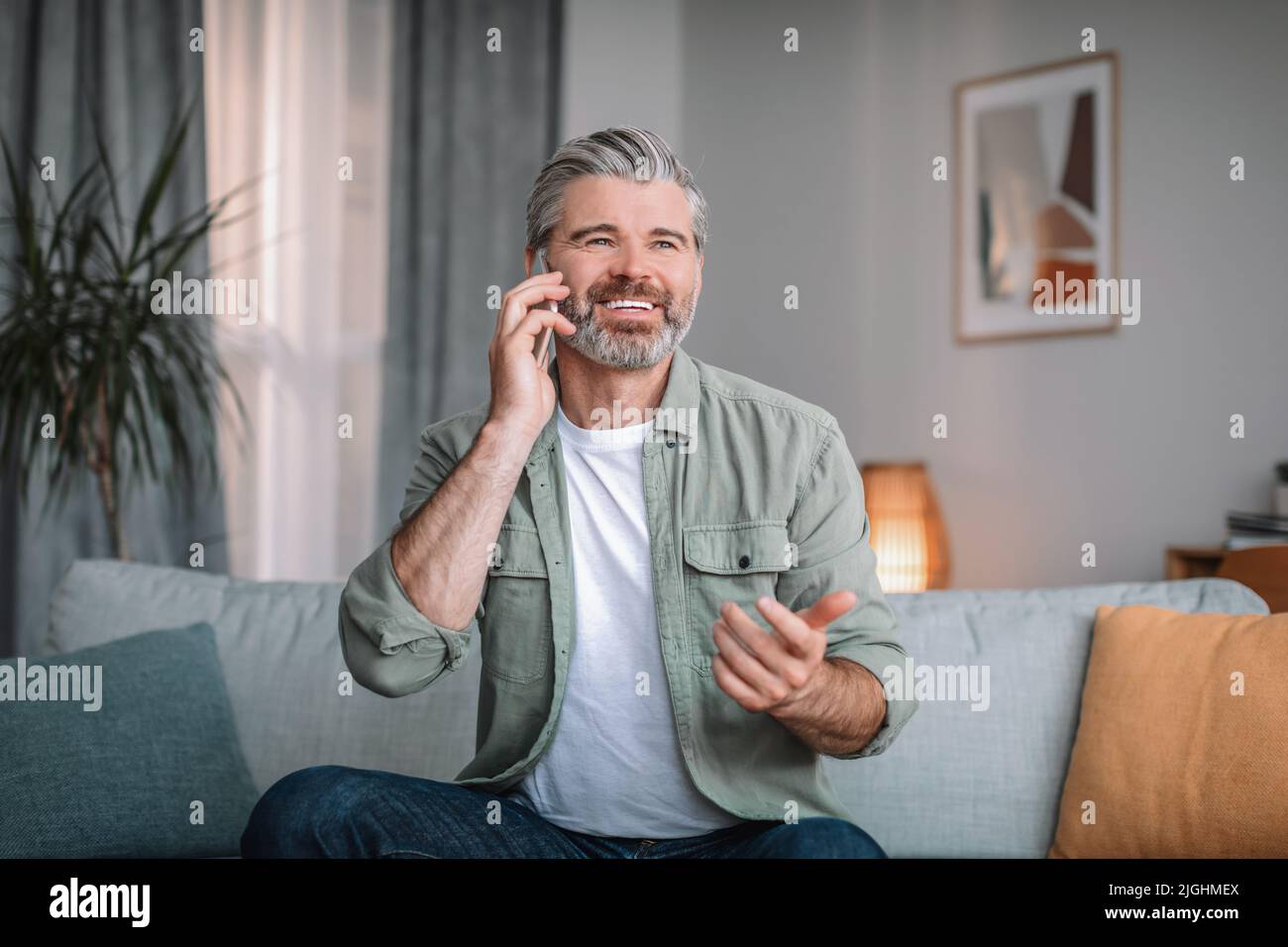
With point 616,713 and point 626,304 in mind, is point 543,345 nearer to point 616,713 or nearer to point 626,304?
point 626,304

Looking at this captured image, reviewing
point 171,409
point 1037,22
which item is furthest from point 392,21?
point 1037,22

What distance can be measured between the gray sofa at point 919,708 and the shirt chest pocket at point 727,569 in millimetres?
371

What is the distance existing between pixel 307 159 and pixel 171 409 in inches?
46.8

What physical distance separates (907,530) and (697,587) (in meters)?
1.96

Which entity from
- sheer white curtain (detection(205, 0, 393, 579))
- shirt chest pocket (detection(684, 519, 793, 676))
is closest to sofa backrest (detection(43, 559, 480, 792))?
shirt chest pocket (detection(684, 519, 793, 676))

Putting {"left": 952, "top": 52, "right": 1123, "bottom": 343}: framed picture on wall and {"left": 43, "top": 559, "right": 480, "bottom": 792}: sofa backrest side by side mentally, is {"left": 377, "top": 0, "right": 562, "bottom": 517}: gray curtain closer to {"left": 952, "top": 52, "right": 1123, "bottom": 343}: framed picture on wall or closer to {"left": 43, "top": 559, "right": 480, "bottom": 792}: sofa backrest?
{"left": 952, "top": 52, "right": 1123, "bottom": 343}: framed picture on wall

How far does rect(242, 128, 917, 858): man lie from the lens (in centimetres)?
121

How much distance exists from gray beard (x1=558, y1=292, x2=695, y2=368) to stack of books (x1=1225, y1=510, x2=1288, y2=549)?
5.31ft

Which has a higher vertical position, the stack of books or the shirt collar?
the shirt collar

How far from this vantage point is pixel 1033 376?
10.4 ft

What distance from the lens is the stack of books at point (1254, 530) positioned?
242 centimetres

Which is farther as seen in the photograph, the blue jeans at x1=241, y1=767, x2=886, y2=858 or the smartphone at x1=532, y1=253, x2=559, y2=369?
the smartphone at x1=532, y1=253, x2=559, y2=369

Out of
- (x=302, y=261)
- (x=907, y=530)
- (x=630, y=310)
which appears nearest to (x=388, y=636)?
(x=630, y=310)
